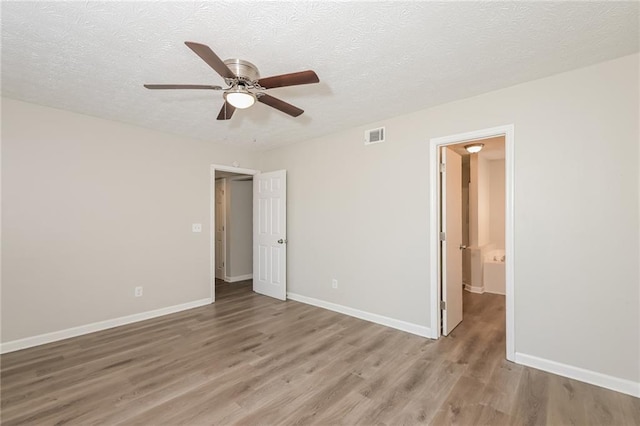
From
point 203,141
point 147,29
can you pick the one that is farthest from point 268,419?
point 203,141

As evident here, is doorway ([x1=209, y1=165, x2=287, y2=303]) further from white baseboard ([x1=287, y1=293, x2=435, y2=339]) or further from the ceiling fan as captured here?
the ceiling fan

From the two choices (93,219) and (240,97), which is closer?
(240,97)

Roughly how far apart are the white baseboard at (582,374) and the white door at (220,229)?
5.43 metres

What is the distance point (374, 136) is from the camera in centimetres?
373

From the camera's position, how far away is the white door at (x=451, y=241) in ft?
10.8

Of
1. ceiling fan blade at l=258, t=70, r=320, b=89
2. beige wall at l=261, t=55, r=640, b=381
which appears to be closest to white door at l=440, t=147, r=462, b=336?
beige wall at l=261, t=55, r=640, b=381

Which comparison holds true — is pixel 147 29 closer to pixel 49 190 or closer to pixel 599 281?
pixel 49 190

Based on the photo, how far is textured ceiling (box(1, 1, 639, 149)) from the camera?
5.64 feet

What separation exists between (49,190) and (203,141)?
1.98 m

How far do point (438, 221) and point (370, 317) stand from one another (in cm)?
153

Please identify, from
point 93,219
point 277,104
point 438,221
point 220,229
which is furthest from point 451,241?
point 220,229

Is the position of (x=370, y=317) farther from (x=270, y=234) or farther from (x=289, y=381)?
(x=270, y=234)

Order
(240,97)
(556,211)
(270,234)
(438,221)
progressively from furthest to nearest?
(270,234) < (438,221) < (556,211) < (240,97)

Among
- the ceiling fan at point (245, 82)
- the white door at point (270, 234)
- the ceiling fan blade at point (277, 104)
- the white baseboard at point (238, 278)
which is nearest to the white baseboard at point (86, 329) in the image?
the white door at point (270, 234)
